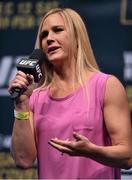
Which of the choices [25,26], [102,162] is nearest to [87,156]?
[102,162]

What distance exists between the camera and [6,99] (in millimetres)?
1996

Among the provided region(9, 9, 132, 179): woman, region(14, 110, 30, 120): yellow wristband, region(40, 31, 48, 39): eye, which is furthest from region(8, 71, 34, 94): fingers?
region(40, 31, 48, 39): eye

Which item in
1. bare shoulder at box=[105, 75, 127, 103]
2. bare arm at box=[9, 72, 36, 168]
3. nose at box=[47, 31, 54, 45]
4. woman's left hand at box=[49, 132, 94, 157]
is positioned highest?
nose at box=[47, 31, 54, 45]

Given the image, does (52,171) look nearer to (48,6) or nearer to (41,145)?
(41,145)

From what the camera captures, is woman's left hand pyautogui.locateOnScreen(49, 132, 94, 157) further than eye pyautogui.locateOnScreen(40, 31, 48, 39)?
No

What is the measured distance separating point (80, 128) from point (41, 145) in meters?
0.12

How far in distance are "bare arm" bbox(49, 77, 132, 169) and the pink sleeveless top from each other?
0.02 m

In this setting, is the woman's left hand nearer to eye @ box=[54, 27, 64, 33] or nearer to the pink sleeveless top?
the pink sleeveless top

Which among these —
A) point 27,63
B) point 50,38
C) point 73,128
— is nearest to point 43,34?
point 50,38

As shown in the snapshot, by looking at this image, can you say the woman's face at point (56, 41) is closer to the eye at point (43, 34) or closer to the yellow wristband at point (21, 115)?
the eye at point (43, 34)

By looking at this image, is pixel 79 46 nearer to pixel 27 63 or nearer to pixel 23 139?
pixel 27 63

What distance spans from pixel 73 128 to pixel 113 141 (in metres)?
0.10

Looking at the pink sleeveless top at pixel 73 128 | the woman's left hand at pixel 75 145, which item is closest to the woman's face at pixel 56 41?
the pink sleeveless top at pixel 73 128

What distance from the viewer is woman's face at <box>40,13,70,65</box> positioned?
1218 millimetres
